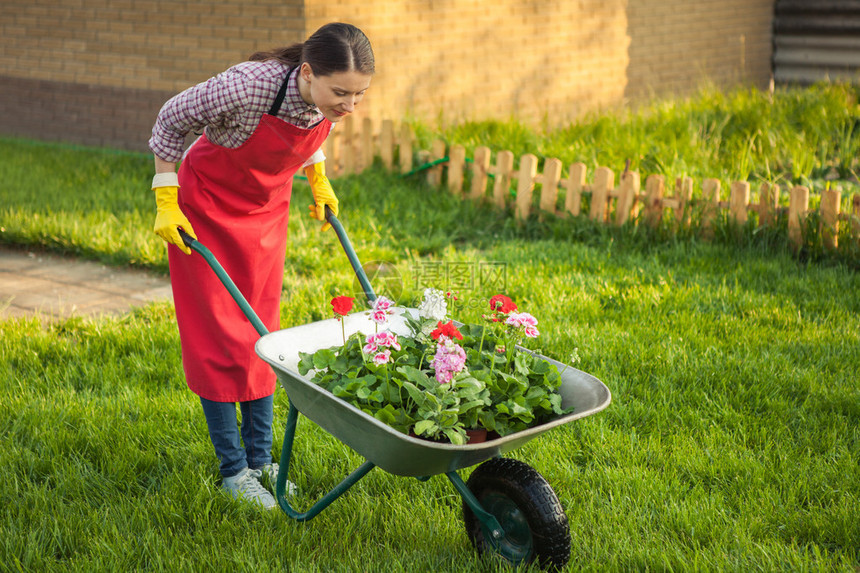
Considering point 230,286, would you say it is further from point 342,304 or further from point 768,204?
point 768,204

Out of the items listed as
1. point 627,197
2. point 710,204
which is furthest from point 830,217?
point 627,197

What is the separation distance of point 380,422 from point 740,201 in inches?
157

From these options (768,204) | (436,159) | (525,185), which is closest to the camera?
(768,204)

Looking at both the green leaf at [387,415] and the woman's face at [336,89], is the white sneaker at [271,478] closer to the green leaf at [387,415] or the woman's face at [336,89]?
the green leaf at [387,415]

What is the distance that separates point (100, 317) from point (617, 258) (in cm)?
305

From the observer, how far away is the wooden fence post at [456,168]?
252 inches

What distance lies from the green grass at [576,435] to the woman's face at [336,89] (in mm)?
1291

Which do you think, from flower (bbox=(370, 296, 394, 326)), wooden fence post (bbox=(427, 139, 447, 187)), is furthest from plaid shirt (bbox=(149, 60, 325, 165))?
wooden fence post (bbox=(427, 139, 447, 187))

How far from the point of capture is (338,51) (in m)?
2.38

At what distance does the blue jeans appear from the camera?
115 inches

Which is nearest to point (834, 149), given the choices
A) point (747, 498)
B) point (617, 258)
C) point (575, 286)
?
point (617, 258)

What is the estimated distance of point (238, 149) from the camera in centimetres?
271

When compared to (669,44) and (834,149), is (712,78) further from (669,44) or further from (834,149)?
(834,149)

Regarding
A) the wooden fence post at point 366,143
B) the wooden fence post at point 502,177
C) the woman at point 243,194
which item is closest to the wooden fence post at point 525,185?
the wooden fence post at point 502,177
